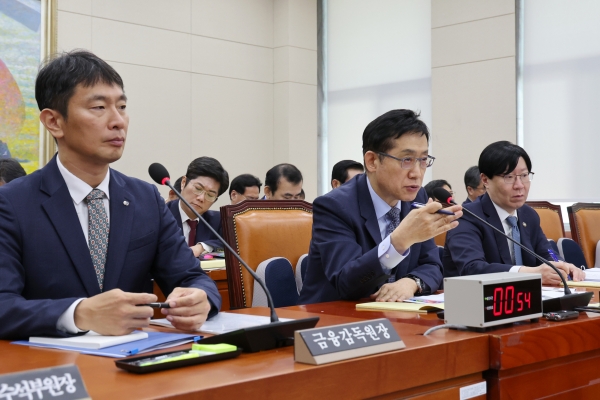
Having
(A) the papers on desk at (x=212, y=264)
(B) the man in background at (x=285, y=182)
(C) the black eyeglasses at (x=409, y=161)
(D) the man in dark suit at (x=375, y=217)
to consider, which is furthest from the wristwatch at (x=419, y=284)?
(B) the man in background at (x=285, y=182)

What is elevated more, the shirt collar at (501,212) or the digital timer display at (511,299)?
the shirt collar at (501,212)

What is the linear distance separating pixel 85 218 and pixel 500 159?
1752mm

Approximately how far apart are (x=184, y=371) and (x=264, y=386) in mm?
128

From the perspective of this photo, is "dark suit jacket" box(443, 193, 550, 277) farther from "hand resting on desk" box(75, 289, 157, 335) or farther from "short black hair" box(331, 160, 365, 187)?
"short black hair" box(331, 160, 365, 187)

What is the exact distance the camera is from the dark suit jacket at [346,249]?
6.70 feet

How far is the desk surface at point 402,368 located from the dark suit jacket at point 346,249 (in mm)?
339

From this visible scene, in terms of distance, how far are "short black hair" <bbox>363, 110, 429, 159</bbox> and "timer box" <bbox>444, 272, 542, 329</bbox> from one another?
88 cm

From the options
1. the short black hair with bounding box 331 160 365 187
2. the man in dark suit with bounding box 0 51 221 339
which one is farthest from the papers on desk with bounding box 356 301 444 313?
the short black hair with bounding box 331 160 365 187

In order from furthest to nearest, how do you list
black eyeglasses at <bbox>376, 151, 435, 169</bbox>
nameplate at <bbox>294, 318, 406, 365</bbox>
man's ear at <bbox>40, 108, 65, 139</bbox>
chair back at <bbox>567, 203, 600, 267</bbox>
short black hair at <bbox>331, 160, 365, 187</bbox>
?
short black hair at <bbox>331, 160, 365, 187</bbox>, chair back at <bbox>567, 203, 600, 267</bbox>, black eyeglasses at <bbox>376, 151, 435, 169</bbox>, man's ear at <bbox>40, 108, 65, 139</bbox>, nameplate at <bbox>294, 318, 406, 365</bbox>

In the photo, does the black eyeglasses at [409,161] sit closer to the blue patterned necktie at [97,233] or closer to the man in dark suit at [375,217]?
the man in dark suit at [375,217]

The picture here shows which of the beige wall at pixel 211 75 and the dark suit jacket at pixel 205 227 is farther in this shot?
the beige wall at pixel 211 75

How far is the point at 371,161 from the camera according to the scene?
89.7 inches

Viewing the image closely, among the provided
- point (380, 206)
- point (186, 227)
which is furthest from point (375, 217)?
point (186, 227)

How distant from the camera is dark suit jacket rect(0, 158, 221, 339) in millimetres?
1359
